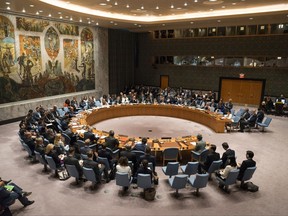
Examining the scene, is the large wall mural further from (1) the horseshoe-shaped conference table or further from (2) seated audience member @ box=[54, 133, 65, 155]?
(2) seated audience member @ box=[54, 133, 65, 155]

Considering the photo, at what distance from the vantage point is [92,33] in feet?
61.3

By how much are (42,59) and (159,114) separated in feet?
27.7

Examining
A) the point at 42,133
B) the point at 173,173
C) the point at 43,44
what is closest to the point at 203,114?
the point at 173,173

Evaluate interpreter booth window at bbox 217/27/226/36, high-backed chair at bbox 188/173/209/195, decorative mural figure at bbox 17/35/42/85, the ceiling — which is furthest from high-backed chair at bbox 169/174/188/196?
interpreter booth window at bbox 217/27/226/36

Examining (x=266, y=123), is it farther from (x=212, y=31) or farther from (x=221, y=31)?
(x=212, y=31)

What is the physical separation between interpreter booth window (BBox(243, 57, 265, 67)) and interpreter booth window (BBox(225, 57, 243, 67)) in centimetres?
37

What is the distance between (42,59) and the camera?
15016mm

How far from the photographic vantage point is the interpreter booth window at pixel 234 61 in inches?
753

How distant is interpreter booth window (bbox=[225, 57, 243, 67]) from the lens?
62.7ft

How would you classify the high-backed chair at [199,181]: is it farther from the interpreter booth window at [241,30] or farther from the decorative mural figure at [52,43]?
the interpreter booth window at [241,30]

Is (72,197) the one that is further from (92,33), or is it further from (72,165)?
(92,33)

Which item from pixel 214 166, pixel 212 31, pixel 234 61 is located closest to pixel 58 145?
pixel 214 166

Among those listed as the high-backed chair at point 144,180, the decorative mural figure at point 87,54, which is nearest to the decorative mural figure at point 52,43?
the decorative mural figure at point 87,54

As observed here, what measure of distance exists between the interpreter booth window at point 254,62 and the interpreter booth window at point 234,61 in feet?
1.21
